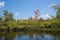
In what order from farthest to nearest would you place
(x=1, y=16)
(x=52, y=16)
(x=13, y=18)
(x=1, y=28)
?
(x=13, y=18) → (x=1, y=16) → (x=52, y=16) → (x=1, y=28)

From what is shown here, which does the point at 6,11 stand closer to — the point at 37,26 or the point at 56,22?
the point at 37,26

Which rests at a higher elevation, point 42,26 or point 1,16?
point 1,16

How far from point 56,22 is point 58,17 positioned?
3.60 m

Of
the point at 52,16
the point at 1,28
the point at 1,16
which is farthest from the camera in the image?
the point at 1,16

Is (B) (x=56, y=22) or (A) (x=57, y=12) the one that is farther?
(A) (x=57, y=12)

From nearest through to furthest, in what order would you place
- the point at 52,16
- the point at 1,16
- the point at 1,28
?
the point at 1,28 → the point at 52,16 → the point at 1,16

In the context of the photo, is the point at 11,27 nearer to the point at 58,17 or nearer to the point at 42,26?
the point at 42,26

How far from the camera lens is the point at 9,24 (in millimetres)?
36125

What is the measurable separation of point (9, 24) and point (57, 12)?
11.5 m

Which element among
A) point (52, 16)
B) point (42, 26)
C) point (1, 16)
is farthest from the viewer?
point (1, 16)

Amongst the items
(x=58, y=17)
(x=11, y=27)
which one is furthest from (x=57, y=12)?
(x=11, y=27)

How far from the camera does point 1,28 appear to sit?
3478 cm

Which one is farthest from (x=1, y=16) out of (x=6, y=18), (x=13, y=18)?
(x=13, y=18)

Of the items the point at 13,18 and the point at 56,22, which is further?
the point at 13,18
